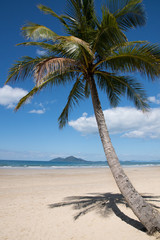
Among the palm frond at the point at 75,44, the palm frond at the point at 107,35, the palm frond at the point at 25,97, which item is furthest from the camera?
the palm frond at the point at 25,97

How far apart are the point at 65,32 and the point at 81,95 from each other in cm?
232

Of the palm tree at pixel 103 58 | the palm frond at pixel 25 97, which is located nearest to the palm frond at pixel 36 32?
the palm tree at pixel 103 58

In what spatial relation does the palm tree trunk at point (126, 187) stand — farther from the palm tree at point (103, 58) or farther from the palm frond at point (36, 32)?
the palm frond at point (36, 32)

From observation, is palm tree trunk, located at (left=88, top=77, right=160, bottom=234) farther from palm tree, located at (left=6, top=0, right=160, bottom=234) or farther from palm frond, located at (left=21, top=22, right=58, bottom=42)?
palm frond, located at (left=21, top=22, right=58, bottom=42)

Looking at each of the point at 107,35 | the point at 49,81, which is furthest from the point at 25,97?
the point at 107,35

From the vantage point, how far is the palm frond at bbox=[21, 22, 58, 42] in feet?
15.5

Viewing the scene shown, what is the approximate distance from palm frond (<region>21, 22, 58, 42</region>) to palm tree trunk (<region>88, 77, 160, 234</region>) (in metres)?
1.64

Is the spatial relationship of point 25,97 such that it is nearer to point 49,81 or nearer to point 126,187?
point 49,81

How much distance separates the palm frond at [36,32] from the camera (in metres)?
4.71

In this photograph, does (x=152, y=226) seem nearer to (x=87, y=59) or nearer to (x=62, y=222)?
(x=62, y=222)

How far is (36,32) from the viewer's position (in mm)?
4742

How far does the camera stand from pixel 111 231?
4.51 meters

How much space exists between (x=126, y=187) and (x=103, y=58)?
3487mm

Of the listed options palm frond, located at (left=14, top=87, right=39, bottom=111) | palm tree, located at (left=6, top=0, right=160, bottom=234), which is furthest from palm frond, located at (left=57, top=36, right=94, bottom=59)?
palm frond, located at (left=14, top=87, right=39, bottom=111)
